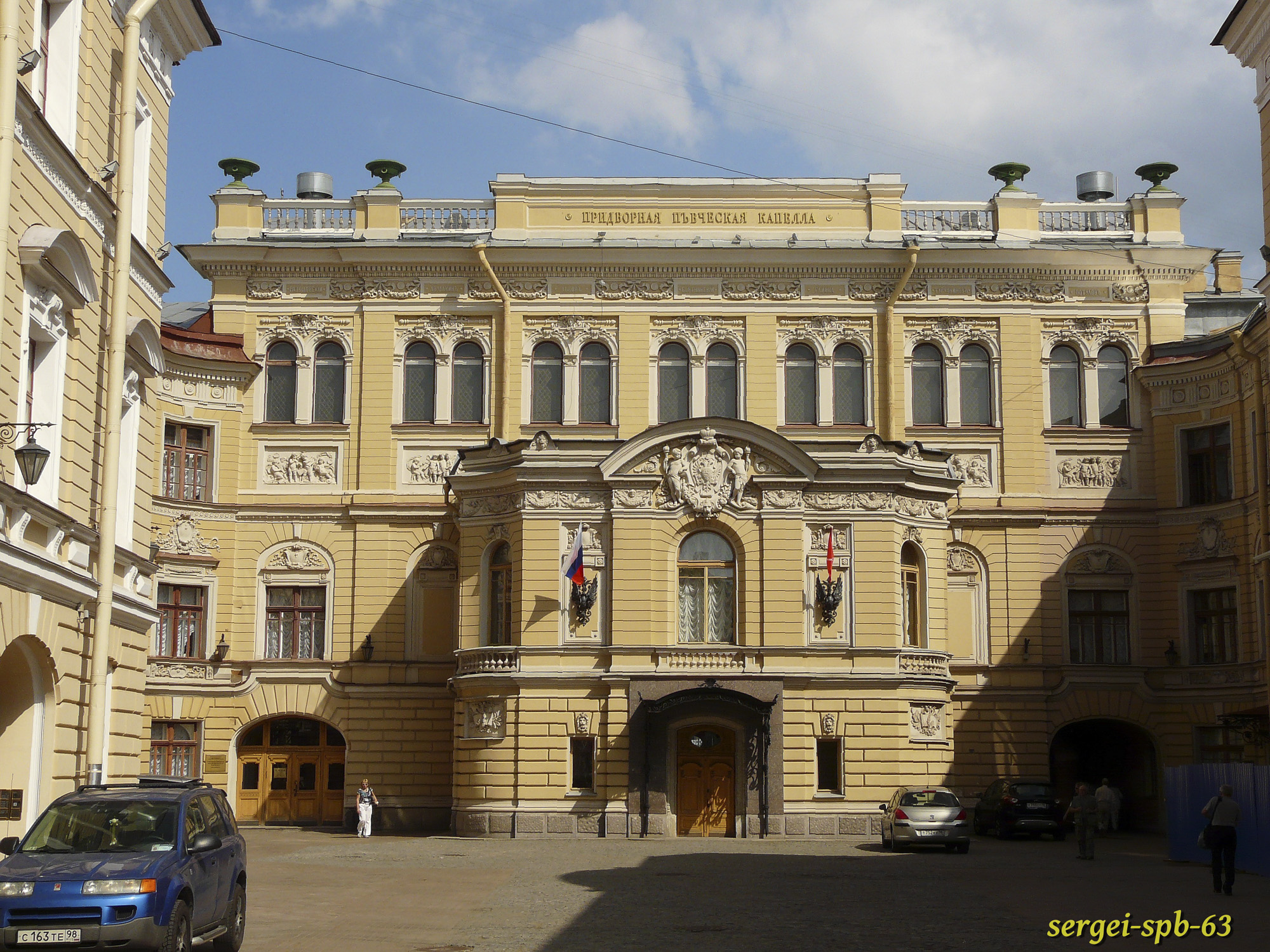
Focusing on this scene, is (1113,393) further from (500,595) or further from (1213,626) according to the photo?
(500,595)

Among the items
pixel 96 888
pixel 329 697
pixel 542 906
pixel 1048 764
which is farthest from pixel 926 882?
pixel 329 697

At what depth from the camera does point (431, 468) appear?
145 ft

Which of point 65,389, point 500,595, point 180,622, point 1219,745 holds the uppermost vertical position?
point 65,389

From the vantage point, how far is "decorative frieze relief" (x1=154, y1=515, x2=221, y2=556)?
139ft

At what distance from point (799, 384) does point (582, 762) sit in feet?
43.1

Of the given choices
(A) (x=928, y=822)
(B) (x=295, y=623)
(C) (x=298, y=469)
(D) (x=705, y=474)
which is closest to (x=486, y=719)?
(B) (x=295, y=623)

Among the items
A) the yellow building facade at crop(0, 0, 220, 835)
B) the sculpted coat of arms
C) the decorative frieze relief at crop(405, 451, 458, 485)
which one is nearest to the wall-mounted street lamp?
the yellow building facade at crop(0, 0, 220, 835)

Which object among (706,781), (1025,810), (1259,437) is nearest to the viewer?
(706,781)

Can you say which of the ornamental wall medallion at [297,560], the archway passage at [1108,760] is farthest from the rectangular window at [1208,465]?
the ornamental wall medallion at [297,560]

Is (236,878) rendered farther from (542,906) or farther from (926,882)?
(926,882)

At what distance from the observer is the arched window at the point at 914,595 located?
1581 inches

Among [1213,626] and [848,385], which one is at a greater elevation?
[848,385]

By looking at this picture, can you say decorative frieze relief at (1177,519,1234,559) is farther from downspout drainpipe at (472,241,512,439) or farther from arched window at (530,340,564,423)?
downspout drainpipe at (472,241,512,439)

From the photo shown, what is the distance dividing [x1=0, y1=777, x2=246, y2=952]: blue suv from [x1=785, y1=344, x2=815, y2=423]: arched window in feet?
94.6
